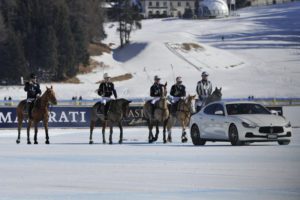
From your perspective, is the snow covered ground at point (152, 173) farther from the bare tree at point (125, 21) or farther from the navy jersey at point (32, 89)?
the bare tree at point (125, 21)

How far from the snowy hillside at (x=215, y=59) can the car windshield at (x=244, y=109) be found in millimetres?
58691

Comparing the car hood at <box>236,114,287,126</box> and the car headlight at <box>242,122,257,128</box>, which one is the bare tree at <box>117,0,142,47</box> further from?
the car headlight at <box>242,122,257,128</box>

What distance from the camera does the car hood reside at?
1078 inches

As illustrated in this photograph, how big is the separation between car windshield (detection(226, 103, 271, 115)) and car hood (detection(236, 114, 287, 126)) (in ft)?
2.04

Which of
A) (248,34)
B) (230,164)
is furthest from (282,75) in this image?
(230,164)

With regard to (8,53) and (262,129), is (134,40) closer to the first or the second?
(8,53)

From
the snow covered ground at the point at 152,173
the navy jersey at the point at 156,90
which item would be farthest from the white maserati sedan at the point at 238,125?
the navy jersey at the point at 156,90

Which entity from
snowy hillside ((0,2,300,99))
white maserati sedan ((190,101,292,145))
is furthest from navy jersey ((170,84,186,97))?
snowy hillside ((0,2,300,99))

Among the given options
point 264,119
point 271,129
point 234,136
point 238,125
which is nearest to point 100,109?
point 234,136

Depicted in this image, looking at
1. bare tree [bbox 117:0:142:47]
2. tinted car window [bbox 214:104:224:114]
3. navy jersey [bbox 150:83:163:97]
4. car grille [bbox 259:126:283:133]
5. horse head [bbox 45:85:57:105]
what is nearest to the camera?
car grille [bbox 259:126:283:133]

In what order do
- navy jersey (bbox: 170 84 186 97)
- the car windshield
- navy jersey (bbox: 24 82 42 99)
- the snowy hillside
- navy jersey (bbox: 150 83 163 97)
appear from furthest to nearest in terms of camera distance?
the snowy hillside → navy jersey (bbox: 170 84 186 97) → navy jersey (bbox: 150 83 163 97) → navy jersey (bbox: 24 82 42 99) → the car windshield

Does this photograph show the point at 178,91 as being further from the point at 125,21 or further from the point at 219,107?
the point at 125,21

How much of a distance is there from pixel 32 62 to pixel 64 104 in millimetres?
60872

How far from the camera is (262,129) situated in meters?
27.3
